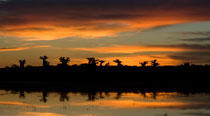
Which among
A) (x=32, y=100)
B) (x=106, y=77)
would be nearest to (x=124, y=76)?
(x=106, y=77)

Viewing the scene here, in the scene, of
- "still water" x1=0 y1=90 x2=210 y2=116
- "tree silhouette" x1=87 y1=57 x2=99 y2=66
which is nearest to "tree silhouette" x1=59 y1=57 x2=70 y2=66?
"tree silhouette" x1=87 y1=57 x2=99 y2=66

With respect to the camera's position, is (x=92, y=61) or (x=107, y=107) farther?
(x=92, y=61)

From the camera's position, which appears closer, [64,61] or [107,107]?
[107,107]

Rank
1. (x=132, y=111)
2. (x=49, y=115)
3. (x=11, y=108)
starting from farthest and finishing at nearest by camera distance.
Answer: (x=11, y=108) → (x=132, y=111) → (x=49, y=115)

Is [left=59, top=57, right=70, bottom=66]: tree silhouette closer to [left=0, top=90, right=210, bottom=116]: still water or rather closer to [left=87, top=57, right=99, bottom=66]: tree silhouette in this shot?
[left=87, top=57, right=99, bottom=66]: tree silhouette

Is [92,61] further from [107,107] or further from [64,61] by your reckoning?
[107,107]

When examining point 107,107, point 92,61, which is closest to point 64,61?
point 92,61

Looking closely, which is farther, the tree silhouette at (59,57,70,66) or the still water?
the tree silhouette at (59,57,70,66)

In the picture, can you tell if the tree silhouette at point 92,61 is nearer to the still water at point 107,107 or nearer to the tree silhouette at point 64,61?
the tree silhouette at point 64,61

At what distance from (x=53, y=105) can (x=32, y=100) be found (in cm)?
565

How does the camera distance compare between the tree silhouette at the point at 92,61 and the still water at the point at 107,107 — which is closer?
the still water at the point at 107,107

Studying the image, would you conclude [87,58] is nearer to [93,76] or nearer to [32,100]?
[93,76]

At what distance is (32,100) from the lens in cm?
4262

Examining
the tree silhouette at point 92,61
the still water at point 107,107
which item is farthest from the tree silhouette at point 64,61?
the still water at point 107,107
